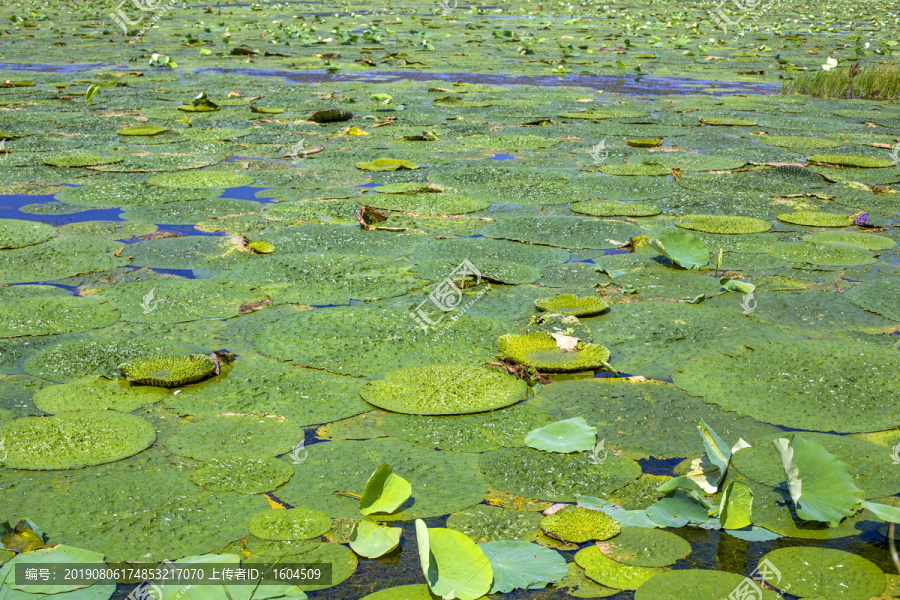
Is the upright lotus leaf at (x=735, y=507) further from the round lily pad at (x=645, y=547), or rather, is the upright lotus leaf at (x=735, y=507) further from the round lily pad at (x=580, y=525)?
the round lily pad at (x=580, y=525)

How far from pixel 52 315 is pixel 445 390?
149 centimetres

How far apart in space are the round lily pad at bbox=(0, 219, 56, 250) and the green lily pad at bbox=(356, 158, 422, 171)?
193cm

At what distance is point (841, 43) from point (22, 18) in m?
14.3

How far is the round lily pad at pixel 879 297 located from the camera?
3078 millimetres

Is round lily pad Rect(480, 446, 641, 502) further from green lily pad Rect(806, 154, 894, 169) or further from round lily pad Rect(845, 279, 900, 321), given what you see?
green lily pad Rect(806, 154, 894, 169)

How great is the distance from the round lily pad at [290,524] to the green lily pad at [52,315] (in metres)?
1.37

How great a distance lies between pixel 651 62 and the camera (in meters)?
11.3

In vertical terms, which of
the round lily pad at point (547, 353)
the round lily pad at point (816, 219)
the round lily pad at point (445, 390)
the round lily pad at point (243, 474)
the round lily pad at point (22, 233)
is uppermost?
the round lily pad at point (816, 219)

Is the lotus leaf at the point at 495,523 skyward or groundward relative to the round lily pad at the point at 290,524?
groundward

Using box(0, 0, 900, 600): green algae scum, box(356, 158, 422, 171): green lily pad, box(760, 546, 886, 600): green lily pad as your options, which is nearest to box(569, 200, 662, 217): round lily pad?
box(0, 0, 900, 600): green algae scum

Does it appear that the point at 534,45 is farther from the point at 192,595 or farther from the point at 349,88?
the point at 192,595

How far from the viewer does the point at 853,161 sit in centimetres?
539

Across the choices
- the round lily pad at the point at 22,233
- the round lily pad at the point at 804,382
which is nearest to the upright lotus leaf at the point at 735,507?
the round lily pad at the point at 804,382

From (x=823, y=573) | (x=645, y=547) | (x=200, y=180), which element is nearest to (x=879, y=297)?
(x=823, y=573)
